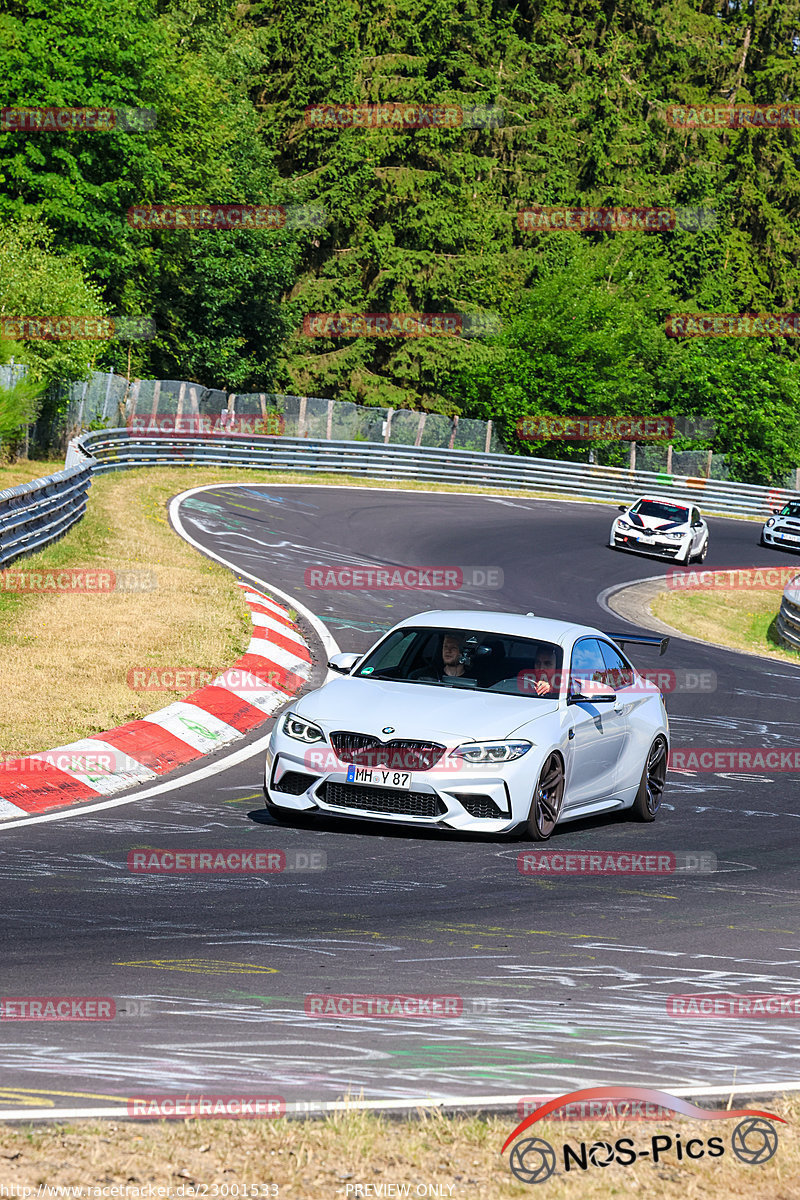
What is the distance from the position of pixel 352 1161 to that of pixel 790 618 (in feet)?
77.2

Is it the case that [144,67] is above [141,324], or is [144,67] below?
above

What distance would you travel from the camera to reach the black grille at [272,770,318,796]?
31.9 feet

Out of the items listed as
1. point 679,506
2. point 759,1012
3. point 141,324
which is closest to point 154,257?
point 141,324

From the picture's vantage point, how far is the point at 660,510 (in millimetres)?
36031

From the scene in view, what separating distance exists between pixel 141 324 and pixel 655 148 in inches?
1598

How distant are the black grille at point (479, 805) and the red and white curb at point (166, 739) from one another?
2.73m

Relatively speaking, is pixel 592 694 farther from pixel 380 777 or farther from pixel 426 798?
pixel 380 777

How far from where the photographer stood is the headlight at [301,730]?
9.76 metres

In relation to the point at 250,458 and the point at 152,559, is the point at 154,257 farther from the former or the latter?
the point at 152,559

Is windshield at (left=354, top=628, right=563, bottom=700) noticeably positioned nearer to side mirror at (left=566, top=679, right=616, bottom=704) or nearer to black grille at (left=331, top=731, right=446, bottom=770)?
side mirror at (left=566, top=679, right=616, bottom=704)

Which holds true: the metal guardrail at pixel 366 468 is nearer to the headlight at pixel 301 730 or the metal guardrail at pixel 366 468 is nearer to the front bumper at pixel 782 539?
the front bumper at pixel 782 539

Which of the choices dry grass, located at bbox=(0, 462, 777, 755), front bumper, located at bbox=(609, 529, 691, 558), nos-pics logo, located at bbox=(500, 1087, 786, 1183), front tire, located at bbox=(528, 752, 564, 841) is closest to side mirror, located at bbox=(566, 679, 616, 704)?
front tire, located at bbox=(528, 752, 564, 841)

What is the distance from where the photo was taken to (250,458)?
136 ft

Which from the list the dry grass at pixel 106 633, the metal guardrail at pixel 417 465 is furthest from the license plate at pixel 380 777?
the metal guardrail at pixel 417 465
